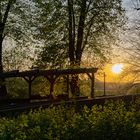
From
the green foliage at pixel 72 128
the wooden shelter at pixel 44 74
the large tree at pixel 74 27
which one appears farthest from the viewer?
the large tree at pixel 74 27

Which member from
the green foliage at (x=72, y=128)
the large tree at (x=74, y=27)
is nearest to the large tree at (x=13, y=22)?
the large tree at (x=74, y=27)

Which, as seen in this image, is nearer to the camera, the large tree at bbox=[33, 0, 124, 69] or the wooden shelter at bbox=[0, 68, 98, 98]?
the wooden shelter at bbox=[0, 68, 98, 98]

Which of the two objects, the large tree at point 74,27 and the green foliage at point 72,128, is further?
the large tree at point 74,27

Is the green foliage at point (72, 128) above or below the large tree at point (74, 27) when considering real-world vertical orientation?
below

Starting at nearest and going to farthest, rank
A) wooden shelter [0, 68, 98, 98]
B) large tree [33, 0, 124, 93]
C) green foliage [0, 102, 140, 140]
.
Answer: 1. green foliage [0, 102, 140, 140]
2. wooden shelter [0, 68, 98, 98]
3. large tree [33, 0, 124, 93]

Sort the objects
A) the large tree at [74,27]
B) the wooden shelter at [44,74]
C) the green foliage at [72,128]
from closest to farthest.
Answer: the green foliage at [72,128], the wooden shelter at [44,74], the large tree at [74,27]

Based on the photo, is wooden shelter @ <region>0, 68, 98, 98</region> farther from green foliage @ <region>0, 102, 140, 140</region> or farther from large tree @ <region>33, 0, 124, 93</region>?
green foliage @ <region>0, 102, 140, 140</region>

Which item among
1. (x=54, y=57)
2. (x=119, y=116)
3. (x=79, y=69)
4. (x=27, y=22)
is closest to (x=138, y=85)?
(x=79, y=69)

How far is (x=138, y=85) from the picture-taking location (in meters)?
25.2

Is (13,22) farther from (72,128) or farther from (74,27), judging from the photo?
(72,128)

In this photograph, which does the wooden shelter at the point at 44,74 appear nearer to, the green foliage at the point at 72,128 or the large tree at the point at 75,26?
the large tree at the point at 75,26

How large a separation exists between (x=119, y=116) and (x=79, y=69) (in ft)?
64.6

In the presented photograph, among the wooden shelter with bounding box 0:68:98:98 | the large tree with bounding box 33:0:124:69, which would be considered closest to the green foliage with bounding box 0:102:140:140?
the wooden shelter with bounding box 0:68:98:98

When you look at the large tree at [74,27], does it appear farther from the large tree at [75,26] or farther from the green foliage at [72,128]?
the green foliage at [72,128]
